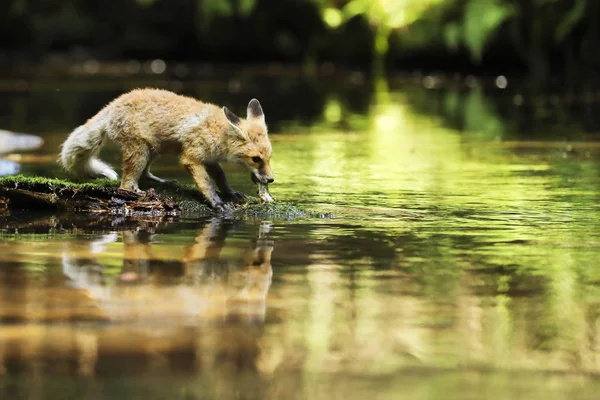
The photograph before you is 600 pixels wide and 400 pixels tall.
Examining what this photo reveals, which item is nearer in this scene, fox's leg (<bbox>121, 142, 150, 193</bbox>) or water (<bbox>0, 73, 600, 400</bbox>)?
water (<bbox>0, 73, 600, 400</bbox>)

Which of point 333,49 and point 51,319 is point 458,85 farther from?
point 51,319

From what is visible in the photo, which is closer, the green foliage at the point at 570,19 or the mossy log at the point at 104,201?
the mossy log at the point at 104,201

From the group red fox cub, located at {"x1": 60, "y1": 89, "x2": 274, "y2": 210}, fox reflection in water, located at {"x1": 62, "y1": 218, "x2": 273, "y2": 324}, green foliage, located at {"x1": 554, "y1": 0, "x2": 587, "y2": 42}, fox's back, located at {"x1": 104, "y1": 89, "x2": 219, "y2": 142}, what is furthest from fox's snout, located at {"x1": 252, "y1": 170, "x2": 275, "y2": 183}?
green foliage, located at {"x1": 554, "y1": 0, "x2": 587, "y2": 42}

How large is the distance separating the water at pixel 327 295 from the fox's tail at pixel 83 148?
2.26 ft

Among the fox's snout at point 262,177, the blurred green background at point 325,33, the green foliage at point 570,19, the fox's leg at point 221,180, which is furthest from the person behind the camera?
the blurred green background at point 325,33

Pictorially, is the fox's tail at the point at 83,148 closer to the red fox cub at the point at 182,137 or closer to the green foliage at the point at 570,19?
the red fox cub at the point at 182,137

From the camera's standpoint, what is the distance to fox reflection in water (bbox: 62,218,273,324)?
603cm

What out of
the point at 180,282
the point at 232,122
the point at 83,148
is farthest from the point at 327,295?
the point at 83,148

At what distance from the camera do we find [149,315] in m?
5.91

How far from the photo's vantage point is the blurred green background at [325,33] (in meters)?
29.7

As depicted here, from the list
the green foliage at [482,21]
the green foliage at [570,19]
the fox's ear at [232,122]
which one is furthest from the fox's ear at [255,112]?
the green foliage at [482,21]

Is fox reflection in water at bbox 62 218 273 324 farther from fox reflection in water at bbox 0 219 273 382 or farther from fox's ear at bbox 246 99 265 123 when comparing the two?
fox's ear at bbox 246 99 265 123

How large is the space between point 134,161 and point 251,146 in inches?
36.1

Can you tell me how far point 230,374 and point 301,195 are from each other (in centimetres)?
576
